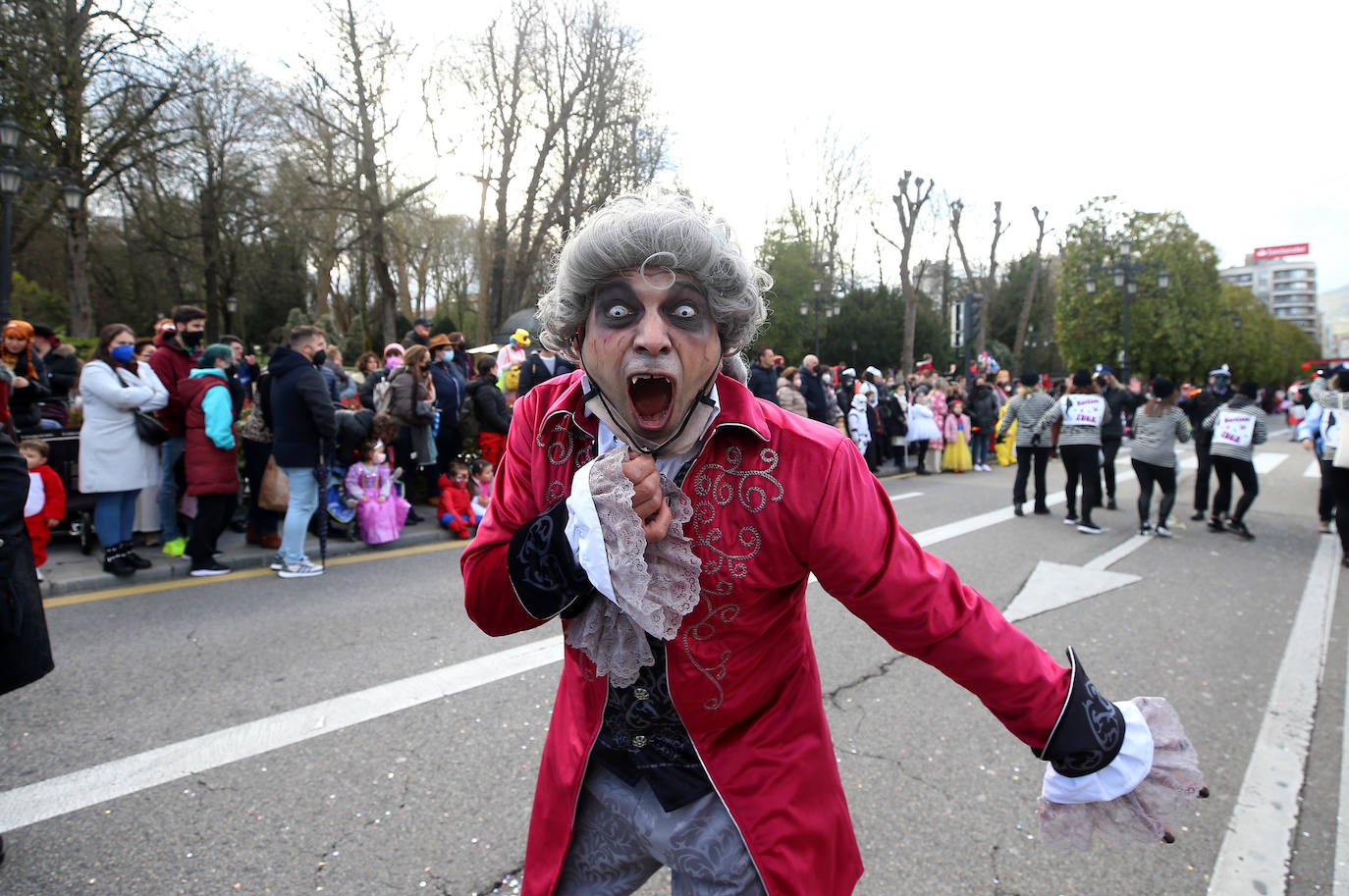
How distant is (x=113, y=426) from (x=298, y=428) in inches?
52.8

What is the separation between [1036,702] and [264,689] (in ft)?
12.6

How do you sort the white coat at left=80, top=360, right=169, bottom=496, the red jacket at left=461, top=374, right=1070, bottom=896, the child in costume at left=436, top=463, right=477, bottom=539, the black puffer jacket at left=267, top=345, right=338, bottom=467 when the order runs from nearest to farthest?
the red jacket at left=461, top=374, right=1070, bottom=896
the white coat at left=80, top=360, right=169, bottom=496
the black puffer jacket at left=267, top=345, right=338, bottom=467
the child in costume at left=436, top=463, right=477, bottom=539

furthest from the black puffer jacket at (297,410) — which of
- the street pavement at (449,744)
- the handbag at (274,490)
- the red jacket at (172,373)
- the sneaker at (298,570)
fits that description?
the street pavement at (449,744)

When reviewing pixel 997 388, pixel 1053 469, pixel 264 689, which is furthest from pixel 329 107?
pixel 264 689

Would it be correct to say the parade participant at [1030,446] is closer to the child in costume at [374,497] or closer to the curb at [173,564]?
the curb at [173,564]

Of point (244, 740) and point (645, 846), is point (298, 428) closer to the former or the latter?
point (244, 740)

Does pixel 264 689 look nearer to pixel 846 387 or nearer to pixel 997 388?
pixel 846 387

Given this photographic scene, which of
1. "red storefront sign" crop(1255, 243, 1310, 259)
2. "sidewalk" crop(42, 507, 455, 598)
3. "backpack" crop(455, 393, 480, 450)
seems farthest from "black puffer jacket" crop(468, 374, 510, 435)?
"red storefront sign" crop(1255, 243, 1310, 259)

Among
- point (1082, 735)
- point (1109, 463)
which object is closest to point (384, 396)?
point (1082, 735)

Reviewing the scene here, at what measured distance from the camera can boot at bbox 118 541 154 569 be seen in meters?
6.24

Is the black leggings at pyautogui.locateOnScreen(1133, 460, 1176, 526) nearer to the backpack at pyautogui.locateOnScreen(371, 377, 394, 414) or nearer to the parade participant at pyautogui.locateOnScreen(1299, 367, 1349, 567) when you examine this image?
the parade participant at pyautogui.locateOnScreen(1299, 367, 1349, 567)

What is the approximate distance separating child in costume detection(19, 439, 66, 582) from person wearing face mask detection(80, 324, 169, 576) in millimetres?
229

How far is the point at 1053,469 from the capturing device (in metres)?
15.7

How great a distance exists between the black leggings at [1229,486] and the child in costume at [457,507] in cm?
809
